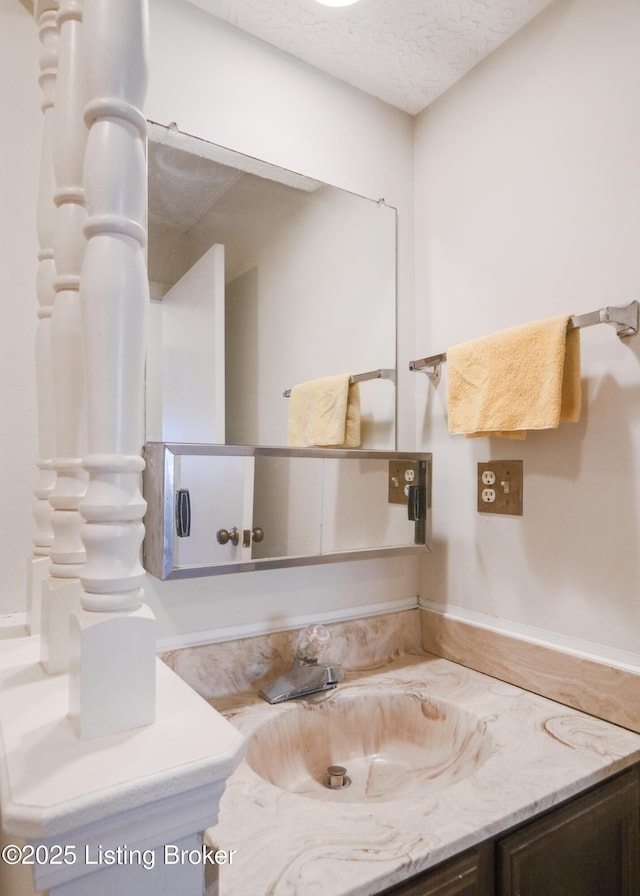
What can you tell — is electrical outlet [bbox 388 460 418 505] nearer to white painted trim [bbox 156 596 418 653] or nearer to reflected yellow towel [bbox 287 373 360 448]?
reflected yellow towel [bbox 287 373 360 448]

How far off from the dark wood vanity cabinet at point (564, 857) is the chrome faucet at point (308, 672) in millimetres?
452

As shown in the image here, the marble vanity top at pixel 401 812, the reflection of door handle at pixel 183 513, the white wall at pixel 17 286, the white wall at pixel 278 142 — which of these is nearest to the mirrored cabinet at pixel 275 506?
the reflection of door handle at pixel 183 513

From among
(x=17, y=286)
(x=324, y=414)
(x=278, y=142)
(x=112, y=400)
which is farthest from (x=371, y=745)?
(x=278, y=142)

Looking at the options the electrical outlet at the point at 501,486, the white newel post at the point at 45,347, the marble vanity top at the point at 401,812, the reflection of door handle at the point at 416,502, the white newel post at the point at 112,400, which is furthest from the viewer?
the reflection of door handle at the point at 416,502

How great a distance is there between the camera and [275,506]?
117cm

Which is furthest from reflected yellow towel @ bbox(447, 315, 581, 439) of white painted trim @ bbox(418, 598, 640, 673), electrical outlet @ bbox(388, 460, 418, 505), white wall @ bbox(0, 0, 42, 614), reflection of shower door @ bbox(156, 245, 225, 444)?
white wall @ bbox(0, 0, 42, 614)

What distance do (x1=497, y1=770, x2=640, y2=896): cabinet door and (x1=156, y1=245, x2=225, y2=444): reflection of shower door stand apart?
0.88m

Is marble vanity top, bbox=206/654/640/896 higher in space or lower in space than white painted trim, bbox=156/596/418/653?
lower

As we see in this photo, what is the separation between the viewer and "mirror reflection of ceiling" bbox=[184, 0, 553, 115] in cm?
117

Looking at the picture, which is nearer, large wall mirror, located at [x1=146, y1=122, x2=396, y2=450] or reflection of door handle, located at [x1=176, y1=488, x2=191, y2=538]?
reflection of door handle, located at [x1=176, y1=488, x2=191, y2=538]

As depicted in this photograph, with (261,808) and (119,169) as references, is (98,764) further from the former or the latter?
(119,169)

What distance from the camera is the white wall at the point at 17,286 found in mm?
969

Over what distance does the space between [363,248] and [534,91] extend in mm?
498

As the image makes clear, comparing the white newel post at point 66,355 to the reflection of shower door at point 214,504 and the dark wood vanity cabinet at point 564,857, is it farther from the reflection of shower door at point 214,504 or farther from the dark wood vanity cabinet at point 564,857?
the dark wood vanity cabinet at point 564,857
